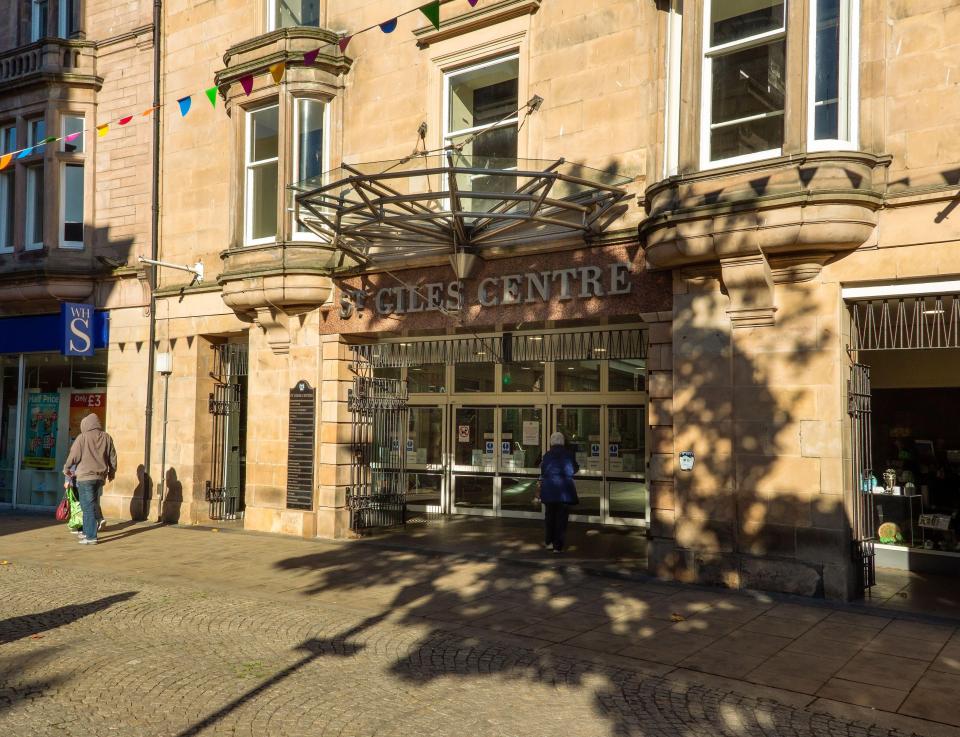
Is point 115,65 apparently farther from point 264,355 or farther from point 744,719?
point 744,719

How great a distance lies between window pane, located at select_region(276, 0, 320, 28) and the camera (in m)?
13.4

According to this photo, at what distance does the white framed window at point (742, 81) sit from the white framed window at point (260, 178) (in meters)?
7.06

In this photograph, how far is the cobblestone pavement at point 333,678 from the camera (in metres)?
5.02

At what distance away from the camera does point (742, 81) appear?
9.10 meters

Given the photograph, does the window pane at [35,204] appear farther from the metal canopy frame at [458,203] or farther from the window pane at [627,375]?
the window pane at [627,375]

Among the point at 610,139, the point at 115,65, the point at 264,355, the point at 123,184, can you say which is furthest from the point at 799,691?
the point at 115,65

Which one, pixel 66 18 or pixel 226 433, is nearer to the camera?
pixel 226 433

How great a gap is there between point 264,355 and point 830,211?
8530mm

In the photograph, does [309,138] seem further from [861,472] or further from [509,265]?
[861,472]

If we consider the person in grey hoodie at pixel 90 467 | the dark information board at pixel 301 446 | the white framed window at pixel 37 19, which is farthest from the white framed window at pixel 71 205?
the dark information board at pixel 301 446

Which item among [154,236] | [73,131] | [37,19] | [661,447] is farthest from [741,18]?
[37,19]

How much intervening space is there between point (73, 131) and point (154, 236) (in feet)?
10.7

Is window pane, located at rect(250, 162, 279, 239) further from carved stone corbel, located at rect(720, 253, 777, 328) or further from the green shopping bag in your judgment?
carved stone corbel, located at rect(720, 253, 777, 328)

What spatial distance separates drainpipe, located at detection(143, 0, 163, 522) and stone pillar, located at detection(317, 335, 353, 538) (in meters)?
3.69
